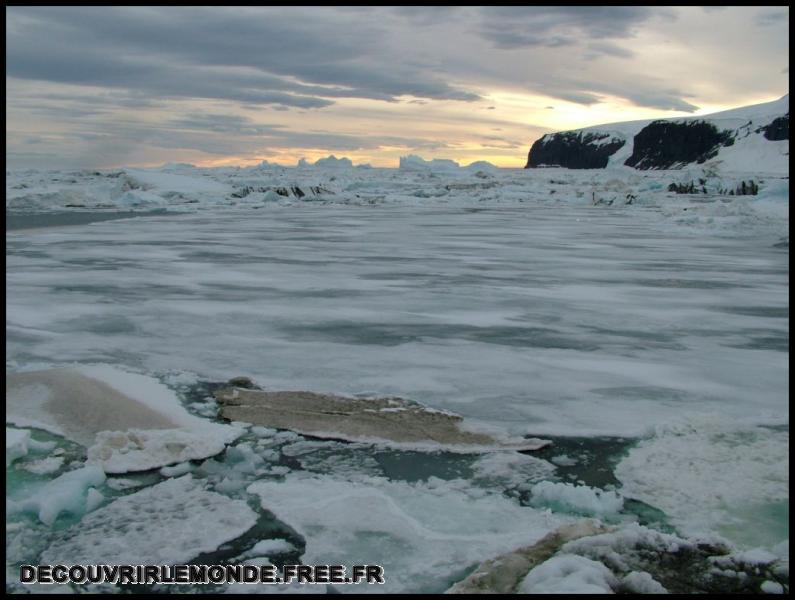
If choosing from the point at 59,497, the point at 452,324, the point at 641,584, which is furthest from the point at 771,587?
the point at 452,324

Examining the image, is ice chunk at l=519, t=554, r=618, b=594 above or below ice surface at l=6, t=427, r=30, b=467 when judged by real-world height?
above

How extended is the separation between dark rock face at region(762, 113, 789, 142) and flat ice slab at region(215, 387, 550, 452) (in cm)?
9593

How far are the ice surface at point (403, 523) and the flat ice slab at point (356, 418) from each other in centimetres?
38

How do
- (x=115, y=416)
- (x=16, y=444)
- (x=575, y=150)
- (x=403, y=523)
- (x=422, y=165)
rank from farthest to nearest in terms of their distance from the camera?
1. (x=575, y=150)
2. (x=422, y=165)
3. (x=115, y=416)
4. (x=16, y=444)
5. (x=403, y=523)

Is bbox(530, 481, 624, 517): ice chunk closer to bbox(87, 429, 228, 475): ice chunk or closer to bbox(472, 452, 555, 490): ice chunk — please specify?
bbox(472, 452, 555, 490): ice chunk

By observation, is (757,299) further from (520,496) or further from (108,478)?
(108,478)

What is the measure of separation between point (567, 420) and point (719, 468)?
0.69 m

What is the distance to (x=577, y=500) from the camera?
7.96ft

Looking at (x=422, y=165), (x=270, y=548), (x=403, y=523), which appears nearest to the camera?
(x=270, y=548)

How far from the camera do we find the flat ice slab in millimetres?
2955

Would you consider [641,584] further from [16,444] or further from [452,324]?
[452,324]

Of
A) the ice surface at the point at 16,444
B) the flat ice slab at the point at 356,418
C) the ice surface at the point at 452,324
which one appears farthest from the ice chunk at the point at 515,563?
the ice surface at the point at 16,444

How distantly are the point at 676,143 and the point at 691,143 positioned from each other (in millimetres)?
1927

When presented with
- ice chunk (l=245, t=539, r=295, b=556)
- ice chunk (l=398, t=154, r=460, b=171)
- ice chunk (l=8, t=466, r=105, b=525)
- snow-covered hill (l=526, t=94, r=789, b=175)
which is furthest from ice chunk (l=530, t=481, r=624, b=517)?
snow-covered hill (l=526, t=94, r=789, b=175)
